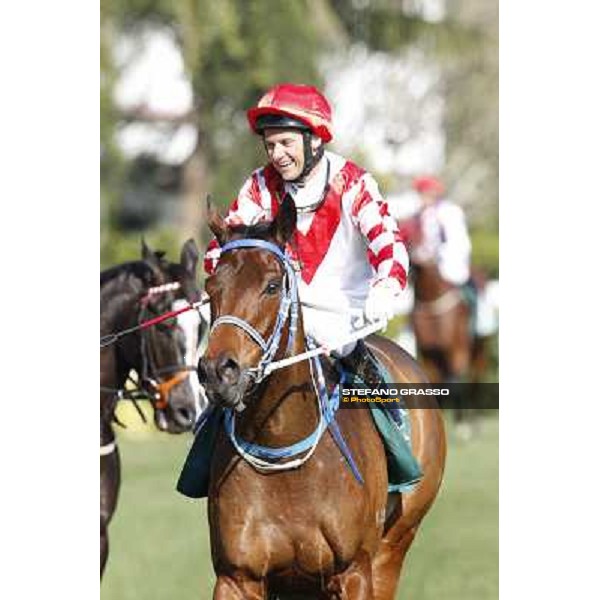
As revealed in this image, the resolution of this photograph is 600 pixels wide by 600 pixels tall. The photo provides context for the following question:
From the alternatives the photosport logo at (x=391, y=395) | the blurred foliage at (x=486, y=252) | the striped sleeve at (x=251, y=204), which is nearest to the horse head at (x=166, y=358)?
the photosport logo at (x=391, y=395)

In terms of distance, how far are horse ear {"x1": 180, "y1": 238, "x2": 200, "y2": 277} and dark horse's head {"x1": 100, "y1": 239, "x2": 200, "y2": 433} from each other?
0.07 metres

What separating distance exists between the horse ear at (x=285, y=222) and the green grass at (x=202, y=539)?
399 cm

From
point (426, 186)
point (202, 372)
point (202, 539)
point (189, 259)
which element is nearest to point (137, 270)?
point (189, 259)

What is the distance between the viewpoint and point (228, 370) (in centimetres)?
455

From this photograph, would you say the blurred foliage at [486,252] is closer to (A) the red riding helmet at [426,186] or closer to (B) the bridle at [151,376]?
(A) the red riding helmet at [426,186]

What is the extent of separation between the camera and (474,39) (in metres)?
16.9

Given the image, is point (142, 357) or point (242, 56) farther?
point (242, 56)

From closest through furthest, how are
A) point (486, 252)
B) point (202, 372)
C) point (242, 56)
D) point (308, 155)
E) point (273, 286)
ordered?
1. point (202, 372)
2. point (273, 286)
3. point (308, 155)
4. point (486, 252)
5. point (242, 56)

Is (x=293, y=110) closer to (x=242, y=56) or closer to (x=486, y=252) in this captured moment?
(x=486, y=252)

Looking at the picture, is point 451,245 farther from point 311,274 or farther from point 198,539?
point 311,274

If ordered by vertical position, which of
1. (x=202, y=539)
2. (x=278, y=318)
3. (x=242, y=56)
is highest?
(x=242, y=56)

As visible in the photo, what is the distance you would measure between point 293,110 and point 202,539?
5.76m
